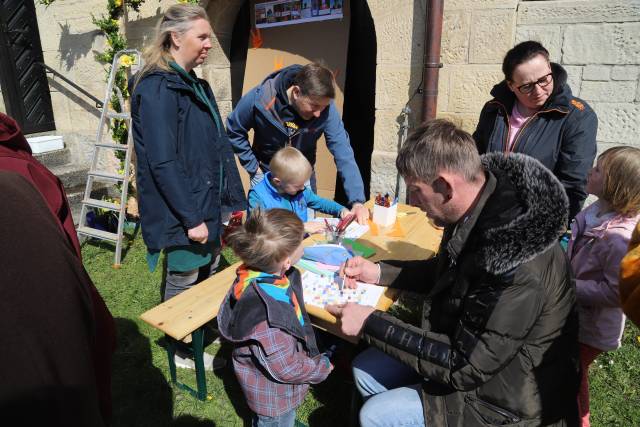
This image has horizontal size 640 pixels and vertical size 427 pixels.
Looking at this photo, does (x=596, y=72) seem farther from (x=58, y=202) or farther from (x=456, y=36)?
(x=58, y=202)

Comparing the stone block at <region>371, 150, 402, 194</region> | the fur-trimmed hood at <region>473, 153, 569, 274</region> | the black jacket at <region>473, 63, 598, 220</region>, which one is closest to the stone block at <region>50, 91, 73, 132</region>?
the stone block at <region>371, 150, 402, 194</region>

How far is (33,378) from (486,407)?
131 cm

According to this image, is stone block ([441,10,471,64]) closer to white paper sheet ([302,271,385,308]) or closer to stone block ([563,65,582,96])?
stone block ([563,65,582,96])

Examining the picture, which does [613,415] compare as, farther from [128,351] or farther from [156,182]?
[128,351]

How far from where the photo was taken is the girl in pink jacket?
1.83m

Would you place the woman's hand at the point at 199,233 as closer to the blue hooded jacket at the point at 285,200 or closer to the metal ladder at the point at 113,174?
the blue hooded jacket at the point at 285,200

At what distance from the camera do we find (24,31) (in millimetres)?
5695

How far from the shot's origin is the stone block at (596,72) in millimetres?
3193

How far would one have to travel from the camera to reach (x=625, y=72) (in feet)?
10.3

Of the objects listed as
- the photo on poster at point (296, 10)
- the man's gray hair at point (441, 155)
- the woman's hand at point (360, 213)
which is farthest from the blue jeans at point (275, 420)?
the photo on poster at point (296, 10)

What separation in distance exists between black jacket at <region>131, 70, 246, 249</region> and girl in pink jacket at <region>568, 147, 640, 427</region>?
74.0 inches

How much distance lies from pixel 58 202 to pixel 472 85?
11.1ft

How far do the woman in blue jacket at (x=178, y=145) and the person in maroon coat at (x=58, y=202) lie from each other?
0.98 meters

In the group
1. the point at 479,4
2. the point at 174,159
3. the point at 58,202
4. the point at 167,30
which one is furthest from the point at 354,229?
the point at 479,4
